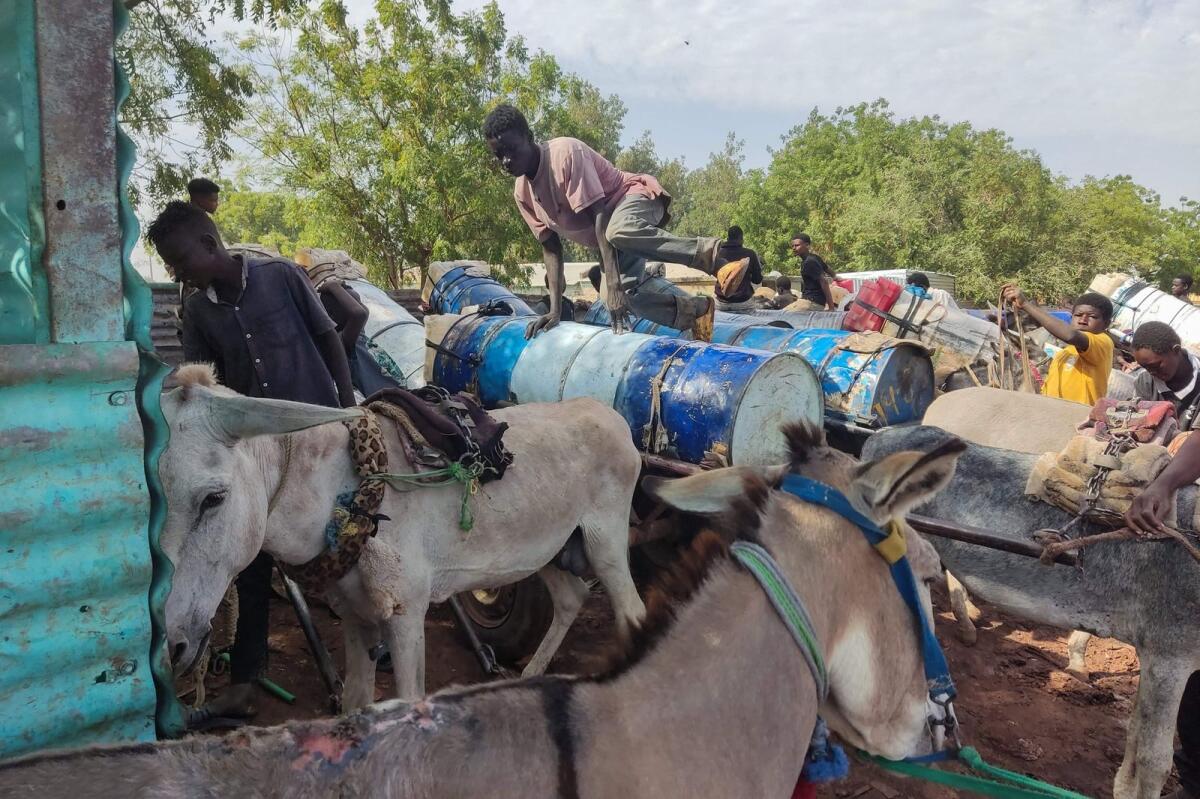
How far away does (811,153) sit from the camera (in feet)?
127

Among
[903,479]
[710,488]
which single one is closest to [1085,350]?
[903,479]

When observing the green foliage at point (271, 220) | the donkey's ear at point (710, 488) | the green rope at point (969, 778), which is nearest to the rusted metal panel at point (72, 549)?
the donkey's ear at point (710, 488)

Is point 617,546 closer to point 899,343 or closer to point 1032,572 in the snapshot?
point 1032,572

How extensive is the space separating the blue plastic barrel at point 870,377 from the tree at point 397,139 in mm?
11651

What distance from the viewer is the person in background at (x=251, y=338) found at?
318 centimetres

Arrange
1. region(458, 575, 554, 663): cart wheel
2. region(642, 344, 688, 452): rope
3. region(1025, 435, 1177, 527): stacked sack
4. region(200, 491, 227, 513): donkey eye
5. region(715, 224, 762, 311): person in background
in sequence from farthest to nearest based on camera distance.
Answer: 1. region(715, 224, 762, 311): person in background
2. region(458, 575, 554, 663): cart wheel
3. region(642, 344, 688, 452): rope
4. region(1025, 435, 1177, 527): stacked sack
5. region(200, 491, 227, 513): donkey eye

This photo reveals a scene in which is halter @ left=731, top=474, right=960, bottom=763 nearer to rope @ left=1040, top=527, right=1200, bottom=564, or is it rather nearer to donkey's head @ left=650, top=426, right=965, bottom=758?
donkey's head @ left=650, top=426, right=965, bottom=758

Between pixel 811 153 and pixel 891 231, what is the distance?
38.9 feet

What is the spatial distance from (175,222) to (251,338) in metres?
0.57

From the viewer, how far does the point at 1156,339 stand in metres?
3.85

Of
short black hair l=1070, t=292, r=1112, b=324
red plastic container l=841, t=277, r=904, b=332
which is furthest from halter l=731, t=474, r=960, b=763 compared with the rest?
red plastic container l=841, t=277, r=904, b=332

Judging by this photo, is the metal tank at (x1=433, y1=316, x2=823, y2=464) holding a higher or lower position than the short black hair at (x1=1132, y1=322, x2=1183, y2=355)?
lower

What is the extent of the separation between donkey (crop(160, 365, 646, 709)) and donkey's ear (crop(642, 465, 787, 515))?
296 millimetres

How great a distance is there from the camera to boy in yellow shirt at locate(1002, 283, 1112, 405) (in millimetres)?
5770
